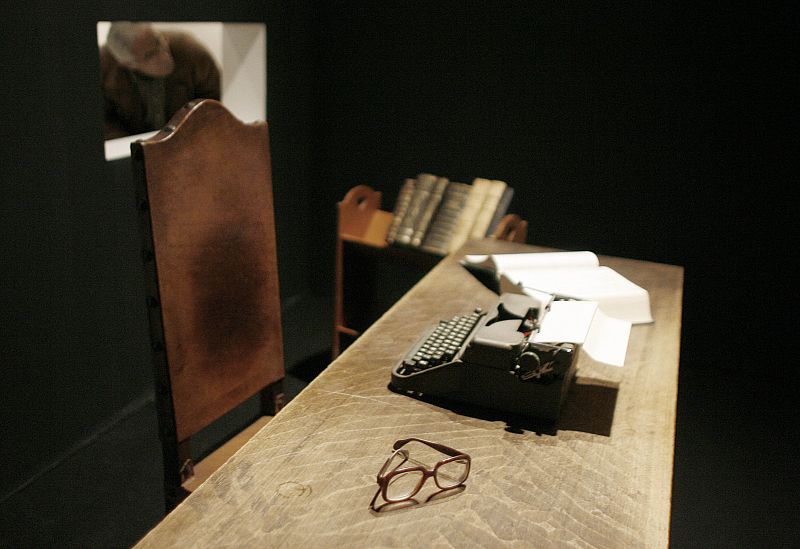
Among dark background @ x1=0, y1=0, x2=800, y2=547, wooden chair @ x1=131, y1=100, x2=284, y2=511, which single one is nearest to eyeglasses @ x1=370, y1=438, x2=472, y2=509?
wooden chair @ x1=131, y1=100, x2=284, y2=511

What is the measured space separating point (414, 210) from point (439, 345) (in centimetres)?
152

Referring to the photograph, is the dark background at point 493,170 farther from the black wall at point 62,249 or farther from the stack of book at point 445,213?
the stack of book at point 445,213

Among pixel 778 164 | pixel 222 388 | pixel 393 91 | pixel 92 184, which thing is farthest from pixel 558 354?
pixel 393 91

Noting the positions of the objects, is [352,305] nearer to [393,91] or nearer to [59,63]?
[393,91]

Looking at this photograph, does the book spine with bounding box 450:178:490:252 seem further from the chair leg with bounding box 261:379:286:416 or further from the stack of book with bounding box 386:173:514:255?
the chair leg with bounding box 261:379:286:416

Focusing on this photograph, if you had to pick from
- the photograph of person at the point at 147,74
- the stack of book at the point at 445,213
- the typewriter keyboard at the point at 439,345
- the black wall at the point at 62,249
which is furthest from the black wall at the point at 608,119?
the typewriter keyboard at the point at 439,345

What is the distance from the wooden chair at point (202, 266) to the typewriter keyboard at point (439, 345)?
0.48 m

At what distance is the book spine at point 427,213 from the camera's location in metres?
2.75

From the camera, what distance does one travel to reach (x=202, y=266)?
1526 mm

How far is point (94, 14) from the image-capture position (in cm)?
224

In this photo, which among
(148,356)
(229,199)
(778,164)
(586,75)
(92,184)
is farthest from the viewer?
(586,75)

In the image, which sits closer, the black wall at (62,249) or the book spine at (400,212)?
the black wall at (62,249)

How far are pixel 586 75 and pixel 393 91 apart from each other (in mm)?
954

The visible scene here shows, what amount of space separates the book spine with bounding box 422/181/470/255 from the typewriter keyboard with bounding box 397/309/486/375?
3.91 ft
